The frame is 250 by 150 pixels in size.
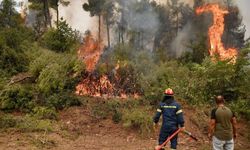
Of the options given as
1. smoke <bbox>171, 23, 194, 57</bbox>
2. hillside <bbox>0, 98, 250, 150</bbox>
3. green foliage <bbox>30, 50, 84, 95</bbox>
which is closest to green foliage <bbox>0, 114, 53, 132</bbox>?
hillside <bbox>0, 98, 250, 150</bbox>

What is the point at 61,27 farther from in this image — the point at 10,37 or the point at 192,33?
the point at 192,33

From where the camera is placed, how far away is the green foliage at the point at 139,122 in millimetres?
14413

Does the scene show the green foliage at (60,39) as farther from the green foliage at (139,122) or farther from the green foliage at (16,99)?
the green foliage at (139,122)

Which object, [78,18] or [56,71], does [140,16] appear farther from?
[56,71]

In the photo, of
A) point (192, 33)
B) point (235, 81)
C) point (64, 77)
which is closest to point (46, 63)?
point (64, 77)

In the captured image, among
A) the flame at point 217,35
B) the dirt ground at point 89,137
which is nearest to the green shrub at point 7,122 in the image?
the dirt ground at point 89,137

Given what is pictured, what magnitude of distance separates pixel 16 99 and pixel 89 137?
475 centimetres

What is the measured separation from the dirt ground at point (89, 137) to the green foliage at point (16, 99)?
5.73 feet

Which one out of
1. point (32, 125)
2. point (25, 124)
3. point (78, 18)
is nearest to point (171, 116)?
point (32, 125)

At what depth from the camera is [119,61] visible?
20.4 m

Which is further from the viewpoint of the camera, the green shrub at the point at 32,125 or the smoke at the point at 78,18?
the smoke at the point at 78,18

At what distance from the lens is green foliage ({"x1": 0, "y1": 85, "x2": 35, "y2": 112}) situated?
53.6ft

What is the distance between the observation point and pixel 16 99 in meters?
16.7

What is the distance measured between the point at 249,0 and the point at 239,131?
32898 millimetres
